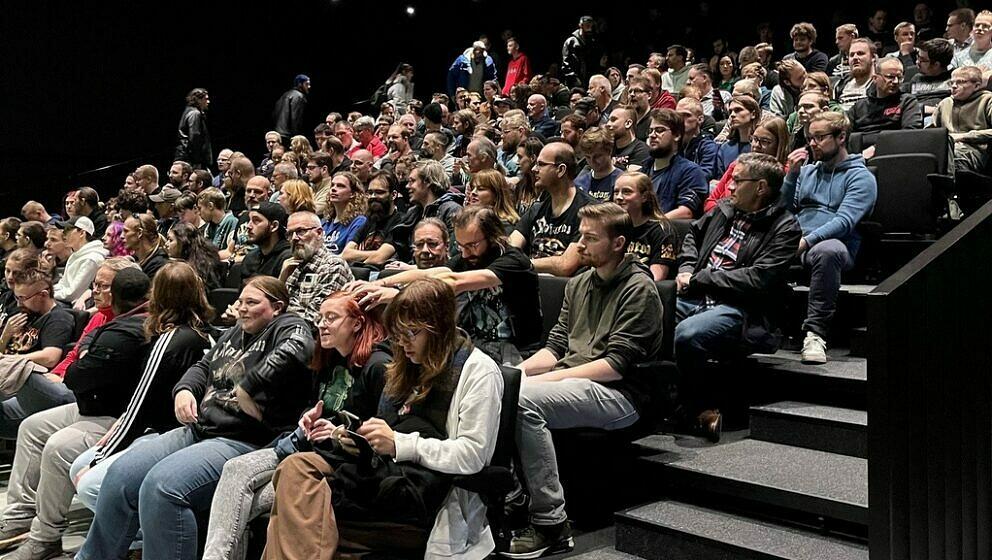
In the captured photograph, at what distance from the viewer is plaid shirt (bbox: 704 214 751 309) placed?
3.95 m

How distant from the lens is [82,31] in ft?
37.1

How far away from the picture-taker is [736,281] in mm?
3729

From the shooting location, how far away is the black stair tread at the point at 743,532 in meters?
2.84

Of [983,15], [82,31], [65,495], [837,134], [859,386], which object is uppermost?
[82,31]

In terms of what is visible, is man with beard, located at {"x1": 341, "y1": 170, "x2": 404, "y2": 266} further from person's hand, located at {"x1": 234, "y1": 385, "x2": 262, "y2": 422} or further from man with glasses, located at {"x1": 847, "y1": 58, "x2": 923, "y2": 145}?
man with glasses, located at {"x1": 847, "y1": 58, "x2": 923, "y2": 145}

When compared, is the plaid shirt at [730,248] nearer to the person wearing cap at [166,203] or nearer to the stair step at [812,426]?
the stair step at [812,426]

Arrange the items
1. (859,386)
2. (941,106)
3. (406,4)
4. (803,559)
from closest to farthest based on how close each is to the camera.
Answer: (803,559), (859,386), (941,106), (406,4)

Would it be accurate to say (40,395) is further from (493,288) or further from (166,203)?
(166,203)

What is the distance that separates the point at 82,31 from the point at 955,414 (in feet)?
36.4

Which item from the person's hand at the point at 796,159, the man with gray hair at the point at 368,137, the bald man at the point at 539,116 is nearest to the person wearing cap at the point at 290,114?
the man with gray hair at the point at 368,137

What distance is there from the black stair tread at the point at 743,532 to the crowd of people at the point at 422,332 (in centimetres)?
32

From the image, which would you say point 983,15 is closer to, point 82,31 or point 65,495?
point 65,495

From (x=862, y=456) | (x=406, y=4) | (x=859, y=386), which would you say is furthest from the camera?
(x=406, y=4)

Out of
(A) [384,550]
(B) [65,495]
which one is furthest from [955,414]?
(B) [65,495]
